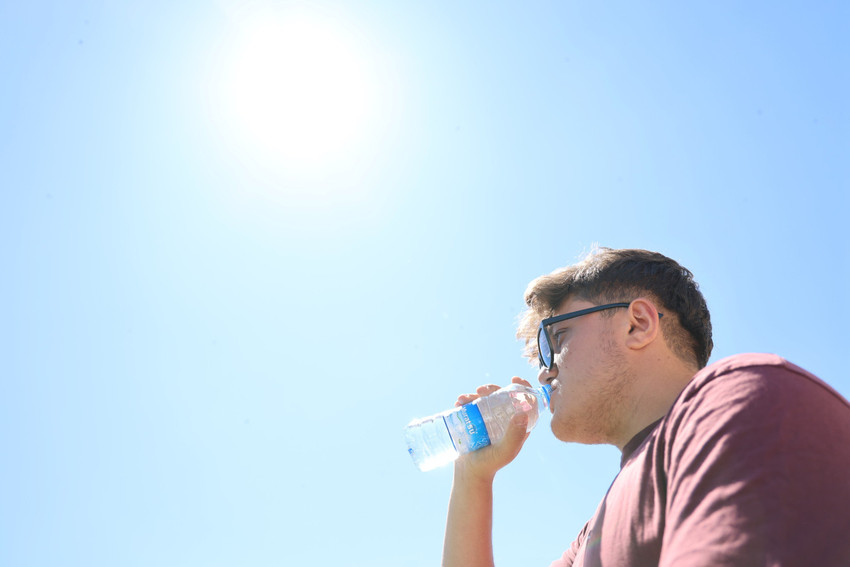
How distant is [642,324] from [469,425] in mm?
1214

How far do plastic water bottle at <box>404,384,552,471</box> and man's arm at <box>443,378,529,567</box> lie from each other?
0.11m

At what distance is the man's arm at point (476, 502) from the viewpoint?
3590mm

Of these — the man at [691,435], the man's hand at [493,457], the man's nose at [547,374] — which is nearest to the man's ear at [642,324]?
the man at [691,435]

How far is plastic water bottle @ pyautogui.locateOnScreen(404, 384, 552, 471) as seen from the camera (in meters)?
3.82

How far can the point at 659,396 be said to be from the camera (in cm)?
282

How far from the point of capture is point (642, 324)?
3.13 meters

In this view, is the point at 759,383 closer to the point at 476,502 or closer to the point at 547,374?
the point at 547,374

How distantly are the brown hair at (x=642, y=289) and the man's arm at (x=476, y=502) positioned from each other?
747mm

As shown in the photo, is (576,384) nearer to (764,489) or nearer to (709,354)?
(709,354)

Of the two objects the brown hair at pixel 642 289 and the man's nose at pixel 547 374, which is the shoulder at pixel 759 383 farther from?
the man's nose at pixel 547 374

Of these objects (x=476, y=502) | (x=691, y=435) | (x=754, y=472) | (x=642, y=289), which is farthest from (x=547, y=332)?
(x=754, y=472)

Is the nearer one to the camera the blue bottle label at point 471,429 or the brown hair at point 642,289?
the brown hair at point 642,289

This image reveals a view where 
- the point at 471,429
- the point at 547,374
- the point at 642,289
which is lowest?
the point at 471,429

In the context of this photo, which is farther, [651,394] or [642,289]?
[642,289]
